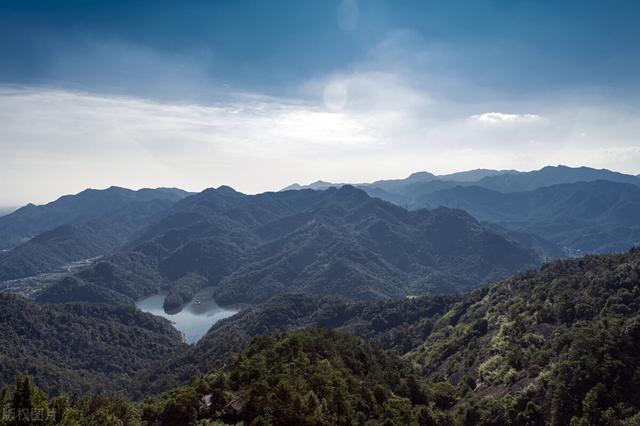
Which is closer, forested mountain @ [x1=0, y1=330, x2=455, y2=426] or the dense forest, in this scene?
forested mountain @ [x1=0, y1=330, x2=455, y2=426]

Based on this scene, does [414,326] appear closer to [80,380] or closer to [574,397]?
[574,397]

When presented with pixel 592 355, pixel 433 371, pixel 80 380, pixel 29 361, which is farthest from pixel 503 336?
pixel 29 361

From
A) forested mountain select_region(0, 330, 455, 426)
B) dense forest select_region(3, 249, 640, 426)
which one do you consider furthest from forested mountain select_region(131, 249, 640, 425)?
forested mountain select_region(0, 330, 455, 426)

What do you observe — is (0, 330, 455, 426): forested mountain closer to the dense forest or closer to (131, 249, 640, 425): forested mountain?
the dense forest

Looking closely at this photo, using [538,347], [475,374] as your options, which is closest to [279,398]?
[475,374]

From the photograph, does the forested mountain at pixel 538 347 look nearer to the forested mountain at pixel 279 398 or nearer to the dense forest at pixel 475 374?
the dense forest at pixel 475 374

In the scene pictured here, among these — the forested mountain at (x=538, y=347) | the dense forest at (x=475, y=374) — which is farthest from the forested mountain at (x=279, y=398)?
the forested mountain at (x=538, y=347)

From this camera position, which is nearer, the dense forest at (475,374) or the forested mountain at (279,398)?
the forested mountain at (279,398)

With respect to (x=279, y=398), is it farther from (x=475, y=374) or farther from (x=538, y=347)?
(x=538, y=347)

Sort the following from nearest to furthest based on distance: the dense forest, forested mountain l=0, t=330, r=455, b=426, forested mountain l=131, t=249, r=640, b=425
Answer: forested mountain l=0, t=330, r=455, b=426 < the dense forest < forested mountain l=131, t=249, r=640, b=425

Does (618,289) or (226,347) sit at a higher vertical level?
(618,289)

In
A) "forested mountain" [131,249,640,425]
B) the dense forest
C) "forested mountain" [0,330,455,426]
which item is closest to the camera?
"forested mountain" [0,330,455,426]
